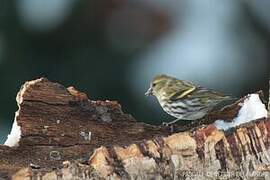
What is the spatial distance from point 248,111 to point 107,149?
1.62 ft

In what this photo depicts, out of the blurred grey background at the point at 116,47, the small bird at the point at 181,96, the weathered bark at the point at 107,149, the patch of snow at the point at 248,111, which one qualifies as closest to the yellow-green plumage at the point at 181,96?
the small bird at the point at 181,96

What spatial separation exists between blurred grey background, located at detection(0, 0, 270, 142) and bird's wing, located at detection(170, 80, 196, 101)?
253 millimetres

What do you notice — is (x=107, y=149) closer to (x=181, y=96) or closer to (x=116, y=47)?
(x=181, y=96)

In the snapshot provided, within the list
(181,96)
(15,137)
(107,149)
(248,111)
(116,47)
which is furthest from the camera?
(116,47)

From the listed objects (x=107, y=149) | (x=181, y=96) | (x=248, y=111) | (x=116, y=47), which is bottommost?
(x=107, y=149)

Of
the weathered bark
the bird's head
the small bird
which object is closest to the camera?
the weathered bark

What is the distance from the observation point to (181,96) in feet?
10.9

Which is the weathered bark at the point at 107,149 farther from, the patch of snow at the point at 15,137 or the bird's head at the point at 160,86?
the bird's head at the point at 160,86

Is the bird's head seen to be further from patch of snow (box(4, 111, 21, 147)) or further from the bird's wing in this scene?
patch of snow (box(4, 111, 21, 147))

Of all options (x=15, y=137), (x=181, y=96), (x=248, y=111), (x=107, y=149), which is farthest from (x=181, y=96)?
(x=107, y=149)

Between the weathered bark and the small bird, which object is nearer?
the weathered bark

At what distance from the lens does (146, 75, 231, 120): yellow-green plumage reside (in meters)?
3.21

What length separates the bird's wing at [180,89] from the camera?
3.32m

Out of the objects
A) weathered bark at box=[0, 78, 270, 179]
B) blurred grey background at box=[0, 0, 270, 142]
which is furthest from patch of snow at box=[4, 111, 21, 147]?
blurred grey background at box=[0, 0, 270, 142]
